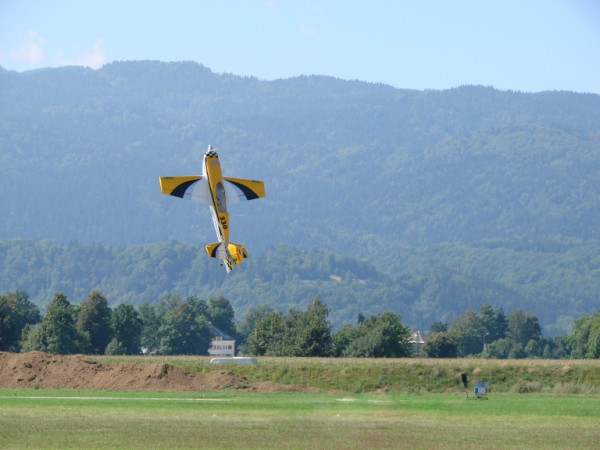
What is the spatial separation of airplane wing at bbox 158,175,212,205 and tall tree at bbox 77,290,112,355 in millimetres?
75069

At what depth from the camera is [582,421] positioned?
50.9 meters

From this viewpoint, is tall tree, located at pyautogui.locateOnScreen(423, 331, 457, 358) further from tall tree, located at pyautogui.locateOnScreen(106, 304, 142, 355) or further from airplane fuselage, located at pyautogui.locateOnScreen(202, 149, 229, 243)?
airplane fuselage, located at pyautogui.locateOnScreen(202, 149, 229, 243)

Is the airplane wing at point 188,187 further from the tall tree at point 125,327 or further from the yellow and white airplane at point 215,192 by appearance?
the tall tree at point 125,327

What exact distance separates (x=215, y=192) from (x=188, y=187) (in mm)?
1217

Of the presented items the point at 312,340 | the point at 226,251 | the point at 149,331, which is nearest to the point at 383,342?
the point at 312,340

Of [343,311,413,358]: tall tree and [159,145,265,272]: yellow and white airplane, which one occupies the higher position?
[159,145,265,272]: yellow and white airplane

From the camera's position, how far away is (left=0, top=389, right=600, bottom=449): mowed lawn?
43.2m

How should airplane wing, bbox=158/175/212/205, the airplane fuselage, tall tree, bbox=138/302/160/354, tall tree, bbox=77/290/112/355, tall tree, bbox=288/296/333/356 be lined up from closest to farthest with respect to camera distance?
airplane wing, bbox=158/175/212/205
the airplane fuselage
tall tree, bbox=288/296/333/356
tall tree, bbox=77/290/112/355
tall tree, bbox=138/302/160/354

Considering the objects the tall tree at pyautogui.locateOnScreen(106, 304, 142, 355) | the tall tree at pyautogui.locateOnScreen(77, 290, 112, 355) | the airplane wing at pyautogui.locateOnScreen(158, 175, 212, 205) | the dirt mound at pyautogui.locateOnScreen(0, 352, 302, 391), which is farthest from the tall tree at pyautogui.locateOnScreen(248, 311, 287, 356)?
the airplane wing at pyautogui.locateOnScreen(158, 175, 212, 205)

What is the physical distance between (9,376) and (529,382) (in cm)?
3218

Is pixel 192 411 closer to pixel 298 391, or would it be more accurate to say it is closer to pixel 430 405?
pixel 430 405

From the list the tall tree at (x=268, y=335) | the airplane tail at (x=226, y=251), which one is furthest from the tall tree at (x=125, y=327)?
the airplane tail at (x=226, y=251)

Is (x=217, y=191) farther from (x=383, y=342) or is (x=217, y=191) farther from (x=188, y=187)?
(x=383, y=342)

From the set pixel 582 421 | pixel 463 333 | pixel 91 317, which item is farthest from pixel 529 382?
pixel 463 333
